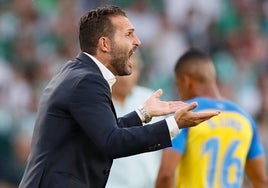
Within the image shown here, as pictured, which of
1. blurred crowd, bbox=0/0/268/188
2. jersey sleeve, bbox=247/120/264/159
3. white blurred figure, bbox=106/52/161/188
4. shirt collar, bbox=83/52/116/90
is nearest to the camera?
shirt collar, bbox=83/52/116/90

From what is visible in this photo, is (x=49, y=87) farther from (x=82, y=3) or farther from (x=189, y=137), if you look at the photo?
(x=82, y=3)

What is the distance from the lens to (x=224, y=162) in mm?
7230

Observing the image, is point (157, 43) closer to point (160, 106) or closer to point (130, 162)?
point (130, 162)

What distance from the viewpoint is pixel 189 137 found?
714 centimetres

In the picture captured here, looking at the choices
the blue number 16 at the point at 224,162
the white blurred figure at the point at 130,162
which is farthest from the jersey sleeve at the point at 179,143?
the white blurred figure at the point at 130,162

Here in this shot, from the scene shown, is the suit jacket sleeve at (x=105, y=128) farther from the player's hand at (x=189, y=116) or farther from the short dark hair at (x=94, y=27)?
the short dark hair at (x=94, y=27)

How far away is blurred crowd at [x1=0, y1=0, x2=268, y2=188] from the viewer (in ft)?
41.8

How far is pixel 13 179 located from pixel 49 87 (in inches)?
215

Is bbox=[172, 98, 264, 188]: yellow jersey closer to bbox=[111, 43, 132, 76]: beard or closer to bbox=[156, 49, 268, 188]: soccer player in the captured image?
bbox=[156, 49, 268, 188]: soccer player

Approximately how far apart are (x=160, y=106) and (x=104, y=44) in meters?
0.50

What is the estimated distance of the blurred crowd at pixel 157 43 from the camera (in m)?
12.7

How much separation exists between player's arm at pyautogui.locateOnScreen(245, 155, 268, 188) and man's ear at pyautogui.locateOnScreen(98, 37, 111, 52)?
2.12 m

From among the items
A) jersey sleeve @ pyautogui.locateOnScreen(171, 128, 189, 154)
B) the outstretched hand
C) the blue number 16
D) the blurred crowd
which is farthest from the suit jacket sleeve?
the blurred crowd

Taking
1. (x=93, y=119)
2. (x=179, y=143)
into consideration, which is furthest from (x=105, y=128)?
(x=179, y=143)
